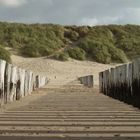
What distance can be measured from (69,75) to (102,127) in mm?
55777

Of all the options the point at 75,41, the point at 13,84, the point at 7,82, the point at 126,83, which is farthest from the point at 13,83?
the point at 75,41

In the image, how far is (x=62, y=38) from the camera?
3775 inches

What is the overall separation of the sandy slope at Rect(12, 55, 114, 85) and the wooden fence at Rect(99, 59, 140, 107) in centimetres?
3712

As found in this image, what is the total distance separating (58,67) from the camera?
69.8 m

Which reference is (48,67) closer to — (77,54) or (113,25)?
(77,54)

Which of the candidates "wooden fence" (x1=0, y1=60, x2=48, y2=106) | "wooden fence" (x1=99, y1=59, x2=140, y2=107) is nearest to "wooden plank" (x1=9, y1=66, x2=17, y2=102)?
"wooden fence" (x1=0, y1=60, x2=48, y2=106)

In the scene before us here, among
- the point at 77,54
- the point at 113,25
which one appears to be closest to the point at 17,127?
the point at 77,54

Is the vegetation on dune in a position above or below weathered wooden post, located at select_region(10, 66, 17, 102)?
above

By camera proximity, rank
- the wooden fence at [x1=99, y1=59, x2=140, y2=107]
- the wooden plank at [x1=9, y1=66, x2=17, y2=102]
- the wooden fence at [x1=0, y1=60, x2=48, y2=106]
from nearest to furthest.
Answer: the wooden fence at [x1=0, y1=60, x2=48, y2=106], the wooden fence at [x1=99, y1=59, x2=140, y2=107], the wooden plank at [x1=9, y1=66, x2=17, y2=102]

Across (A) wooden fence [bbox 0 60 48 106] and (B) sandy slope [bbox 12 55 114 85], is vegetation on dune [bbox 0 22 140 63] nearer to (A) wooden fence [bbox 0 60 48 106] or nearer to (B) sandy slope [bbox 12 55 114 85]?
(B) sandy slope [bbox 12 55 114 85]

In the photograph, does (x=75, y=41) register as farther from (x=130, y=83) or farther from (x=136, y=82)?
(x=136, y=82)

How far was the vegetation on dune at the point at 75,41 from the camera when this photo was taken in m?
81.3

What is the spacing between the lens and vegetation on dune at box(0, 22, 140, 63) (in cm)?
8131

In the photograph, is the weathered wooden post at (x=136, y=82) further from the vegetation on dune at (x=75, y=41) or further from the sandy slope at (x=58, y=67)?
the vegetation on dune at (x=75, y=41)
